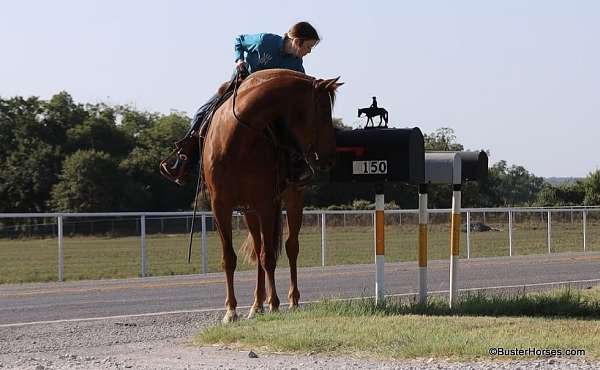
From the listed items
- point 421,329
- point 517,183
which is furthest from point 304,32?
point 517,183

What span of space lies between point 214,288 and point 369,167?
6533 mm

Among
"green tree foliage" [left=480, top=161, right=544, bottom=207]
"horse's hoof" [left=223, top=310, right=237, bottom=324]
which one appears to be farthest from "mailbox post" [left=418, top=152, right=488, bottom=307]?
"green tree foliage" [left=480, top=161, right=544, bottom=207]

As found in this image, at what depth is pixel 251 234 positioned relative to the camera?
1205 cm

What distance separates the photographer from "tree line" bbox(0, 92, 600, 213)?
67.1m

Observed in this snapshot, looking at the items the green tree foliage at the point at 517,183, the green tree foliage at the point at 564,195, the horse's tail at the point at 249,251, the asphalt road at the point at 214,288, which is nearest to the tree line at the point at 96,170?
the green tree foliage at the point at 564,195

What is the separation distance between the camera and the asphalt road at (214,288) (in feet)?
46.1

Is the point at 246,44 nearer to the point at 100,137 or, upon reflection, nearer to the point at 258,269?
the point at 258,269

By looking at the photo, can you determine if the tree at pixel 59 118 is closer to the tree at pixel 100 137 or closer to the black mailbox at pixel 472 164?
the tree at pixel 100 137

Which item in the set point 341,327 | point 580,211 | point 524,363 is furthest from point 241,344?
point 580,211

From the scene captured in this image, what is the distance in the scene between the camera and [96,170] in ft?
225

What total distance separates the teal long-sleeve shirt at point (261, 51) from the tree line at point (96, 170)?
45043 millimetres

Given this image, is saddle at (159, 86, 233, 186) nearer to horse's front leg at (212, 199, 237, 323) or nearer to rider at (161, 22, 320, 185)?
rider at (161, 22, 320, 185)

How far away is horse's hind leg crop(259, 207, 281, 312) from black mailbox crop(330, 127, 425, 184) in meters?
0.83

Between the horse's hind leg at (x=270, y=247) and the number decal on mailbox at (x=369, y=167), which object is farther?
the number decal on mailbox at (x=369, y=167)
